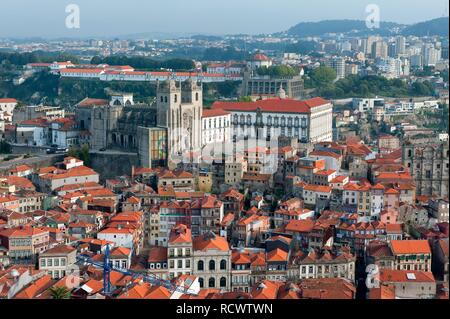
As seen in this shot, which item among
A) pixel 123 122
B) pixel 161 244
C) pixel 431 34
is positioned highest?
pixel 431 34

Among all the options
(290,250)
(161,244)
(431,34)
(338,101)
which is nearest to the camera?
(290,250)

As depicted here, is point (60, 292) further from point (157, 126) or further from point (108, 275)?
point (157, 126)

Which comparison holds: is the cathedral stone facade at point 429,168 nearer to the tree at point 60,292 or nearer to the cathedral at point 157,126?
the cathedral at point 157,126

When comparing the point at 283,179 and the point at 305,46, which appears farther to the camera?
the point at 305,46

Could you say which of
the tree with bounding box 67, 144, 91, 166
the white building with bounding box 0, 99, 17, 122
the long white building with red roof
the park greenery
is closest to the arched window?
the tree with bounding box 67, 144, 91, 166

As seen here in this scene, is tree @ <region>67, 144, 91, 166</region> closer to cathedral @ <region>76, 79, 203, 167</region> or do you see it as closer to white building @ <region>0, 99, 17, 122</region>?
cathedral @ <region>76, 79, 203, 167</region>
